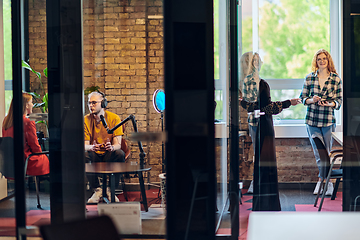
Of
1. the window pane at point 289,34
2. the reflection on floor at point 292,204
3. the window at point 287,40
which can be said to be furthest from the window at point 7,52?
the reflection on floor at point 292,204

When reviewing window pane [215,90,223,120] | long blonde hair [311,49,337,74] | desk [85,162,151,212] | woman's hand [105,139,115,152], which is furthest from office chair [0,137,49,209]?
long blonde hair [311,49,337,74]

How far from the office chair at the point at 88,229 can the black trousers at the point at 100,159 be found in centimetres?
81

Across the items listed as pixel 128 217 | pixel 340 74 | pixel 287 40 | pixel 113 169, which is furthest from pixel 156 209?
pixel 340 74

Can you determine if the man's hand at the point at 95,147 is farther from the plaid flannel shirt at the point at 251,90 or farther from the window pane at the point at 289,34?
the window pane at the point at 289,34

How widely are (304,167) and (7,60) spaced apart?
2335 millimetres

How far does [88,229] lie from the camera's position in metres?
1.61

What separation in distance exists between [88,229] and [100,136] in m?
0.92

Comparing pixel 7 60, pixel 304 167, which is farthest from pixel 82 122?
pixel 304 167

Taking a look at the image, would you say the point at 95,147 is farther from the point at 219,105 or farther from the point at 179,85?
the point at 219,105

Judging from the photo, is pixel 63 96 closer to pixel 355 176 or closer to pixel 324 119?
pixel 324 119

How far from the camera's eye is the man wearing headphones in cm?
242

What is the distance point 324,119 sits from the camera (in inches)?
108

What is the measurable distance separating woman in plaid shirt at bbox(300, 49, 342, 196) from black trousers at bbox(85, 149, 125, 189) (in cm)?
141

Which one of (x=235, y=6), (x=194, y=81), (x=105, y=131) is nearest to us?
(x=194, y=81)
